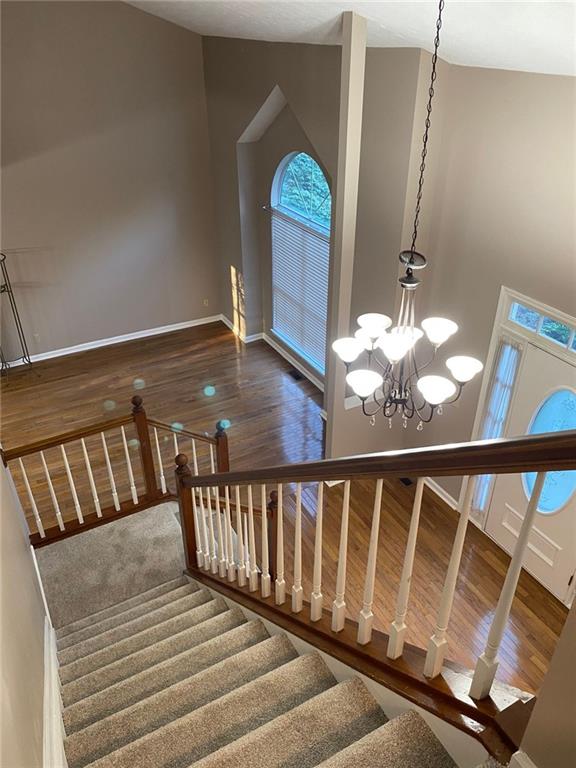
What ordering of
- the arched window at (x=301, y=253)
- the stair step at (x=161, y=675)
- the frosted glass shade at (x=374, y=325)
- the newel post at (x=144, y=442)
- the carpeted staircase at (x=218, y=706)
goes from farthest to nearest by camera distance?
the arched window at (x=301, y=253), the newel post at (x=144, y=442), the frosted glass shade at (x=374, y=325), the stair step at (x=161, y=675), the carpeted staircase at (x=218, y=706)

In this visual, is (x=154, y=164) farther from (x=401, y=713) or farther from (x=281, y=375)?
(x=401, y=713)

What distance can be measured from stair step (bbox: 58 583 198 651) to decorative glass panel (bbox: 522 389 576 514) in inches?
98.6

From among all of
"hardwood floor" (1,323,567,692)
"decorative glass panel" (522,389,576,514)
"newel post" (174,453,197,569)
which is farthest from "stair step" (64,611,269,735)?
"decorative glass panel" (522,389,576,514)

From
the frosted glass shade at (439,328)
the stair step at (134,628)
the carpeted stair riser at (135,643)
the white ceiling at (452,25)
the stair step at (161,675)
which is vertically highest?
the white ceiling at (452,25)

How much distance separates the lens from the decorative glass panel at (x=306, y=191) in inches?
242

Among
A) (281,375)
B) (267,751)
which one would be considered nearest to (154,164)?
(281,375)

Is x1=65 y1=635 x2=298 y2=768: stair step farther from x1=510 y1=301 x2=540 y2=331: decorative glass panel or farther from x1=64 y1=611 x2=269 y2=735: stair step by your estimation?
x1=510 y1=301 x2=540 y2=331: decorative glass panel

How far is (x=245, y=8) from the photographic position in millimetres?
4285

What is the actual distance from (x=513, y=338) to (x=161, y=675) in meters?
3.26

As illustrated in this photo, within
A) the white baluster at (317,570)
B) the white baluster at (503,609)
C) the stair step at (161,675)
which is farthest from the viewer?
the stair step at (161,675)

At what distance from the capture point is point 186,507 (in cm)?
350

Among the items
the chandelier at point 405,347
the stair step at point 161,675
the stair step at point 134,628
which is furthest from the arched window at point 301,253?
the stair step at point 161,675

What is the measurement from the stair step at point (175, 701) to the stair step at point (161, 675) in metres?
0.21

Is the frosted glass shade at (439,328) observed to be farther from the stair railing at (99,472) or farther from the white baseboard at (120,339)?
the white baseboard at (120,339)
